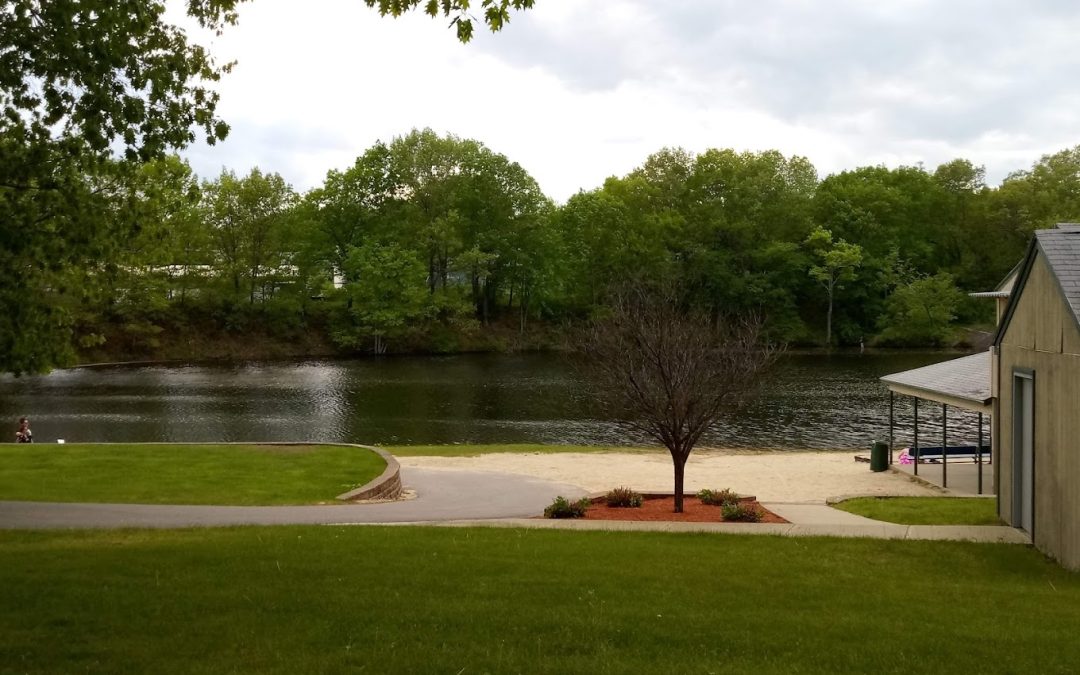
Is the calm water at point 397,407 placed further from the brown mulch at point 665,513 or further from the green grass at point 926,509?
the brown mulch at point 665,513

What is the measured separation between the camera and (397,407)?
43062 mm

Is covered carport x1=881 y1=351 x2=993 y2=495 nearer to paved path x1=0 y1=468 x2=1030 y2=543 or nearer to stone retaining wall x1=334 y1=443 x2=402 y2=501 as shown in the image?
paved path x1=0 y1=468 x2=1030 y2=543

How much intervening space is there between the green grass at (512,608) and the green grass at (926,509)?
14.1 feet

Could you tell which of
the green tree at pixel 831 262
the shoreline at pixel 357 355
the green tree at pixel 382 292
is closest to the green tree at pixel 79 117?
the shoreline at pixel 357 355

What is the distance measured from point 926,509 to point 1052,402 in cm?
612

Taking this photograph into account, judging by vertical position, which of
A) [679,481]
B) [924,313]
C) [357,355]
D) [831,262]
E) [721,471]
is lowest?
[721,471]

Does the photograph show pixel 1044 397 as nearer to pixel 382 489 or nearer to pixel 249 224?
pixel 382 489

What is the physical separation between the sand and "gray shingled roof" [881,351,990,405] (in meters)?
2.65

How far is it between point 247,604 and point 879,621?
576cm

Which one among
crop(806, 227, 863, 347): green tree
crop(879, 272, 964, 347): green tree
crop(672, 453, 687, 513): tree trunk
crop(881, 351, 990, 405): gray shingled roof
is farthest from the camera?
crop(806, 227, 863, 347): green tree

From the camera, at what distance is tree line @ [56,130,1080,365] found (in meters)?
70.5

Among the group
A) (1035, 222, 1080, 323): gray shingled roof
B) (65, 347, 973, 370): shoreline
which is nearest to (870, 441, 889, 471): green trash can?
(1035, 222, 1080, 323): gray shingled roof

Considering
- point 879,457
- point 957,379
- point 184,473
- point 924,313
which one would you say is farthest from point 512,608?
point 924,313

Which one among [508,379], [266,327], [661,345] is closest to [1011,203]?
[508,379]
